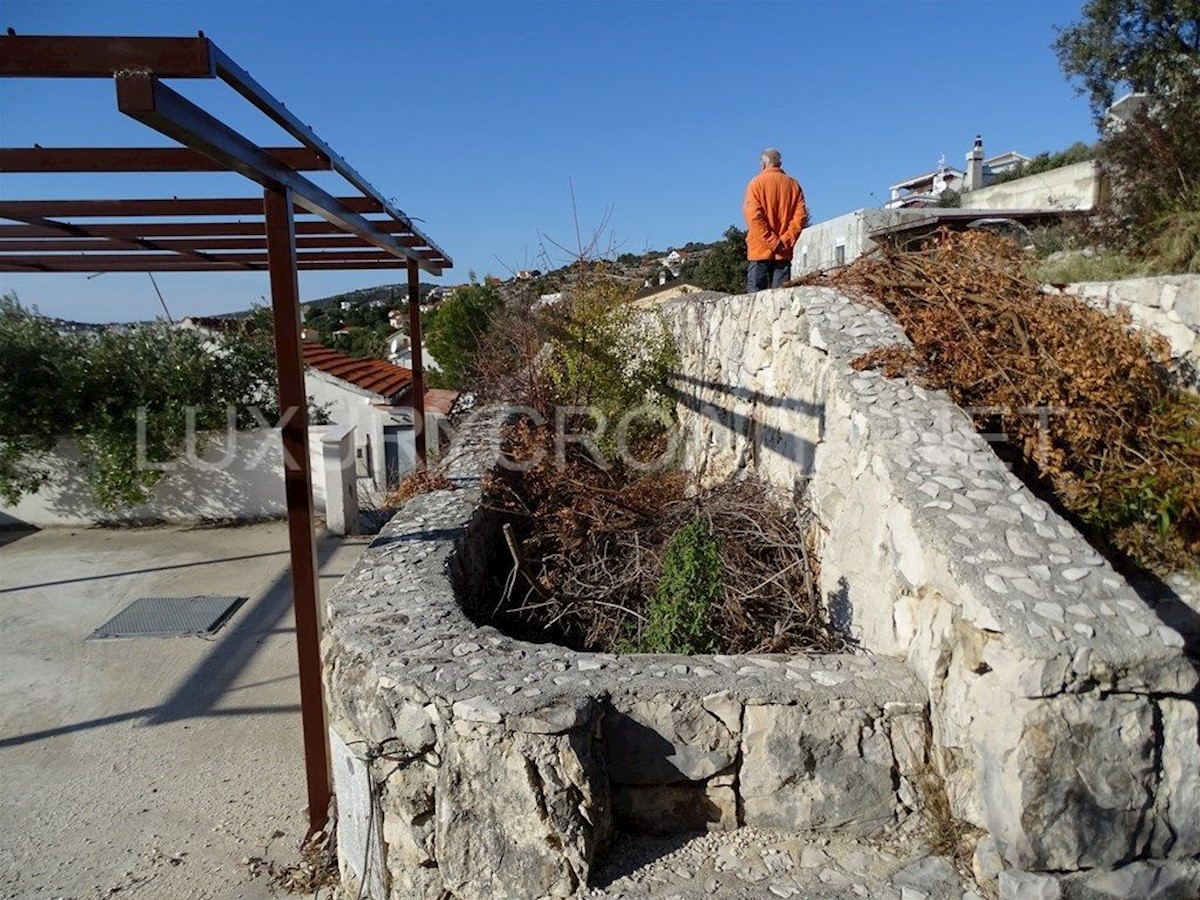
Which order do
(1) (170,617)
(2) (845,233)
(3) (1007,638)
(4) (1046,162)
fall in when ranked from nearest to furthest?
1. (3) (1007,638)
2. (1) (170,617)
3. (2) (845,233)
4. (4) (1046,162)

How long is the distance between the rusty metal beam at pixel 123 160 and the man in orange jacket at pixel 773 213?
3989 mm

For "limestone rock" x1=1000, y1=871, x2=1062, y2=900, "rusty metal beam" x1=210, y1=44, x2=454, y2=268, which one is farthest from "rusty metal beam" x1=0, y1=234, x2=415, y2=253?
"limestone rock" x1=1000, y1=871, x2=1062, y2=900

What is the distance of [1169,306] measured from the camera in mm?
4059

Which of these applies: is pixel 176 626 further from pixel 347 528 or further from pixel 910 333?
pixel 910 333

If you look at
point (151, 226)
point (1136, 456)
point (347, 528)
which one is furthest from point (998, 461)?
point (347, 528)

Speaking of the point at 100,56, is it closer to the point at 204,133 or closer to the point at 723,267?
the point at 204,133

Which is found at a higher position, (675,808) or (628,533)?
(628,533)

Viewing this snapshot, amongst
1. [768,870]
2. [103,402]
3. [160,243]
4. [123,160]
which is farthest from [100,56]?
[103,402]

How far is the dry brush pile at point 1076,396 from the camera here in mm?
3393

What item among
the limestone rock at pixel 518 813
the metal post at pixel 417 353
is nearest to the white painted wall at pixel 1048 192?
the metal post at pixel 417 353

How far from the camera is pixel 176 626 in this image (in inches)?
218

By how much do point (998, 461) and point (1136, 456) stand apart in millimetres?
944

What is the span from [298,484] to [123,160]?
1.54 meters

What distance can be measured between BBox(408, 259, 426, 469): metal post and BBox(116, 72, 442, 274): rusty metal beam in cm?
344
